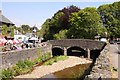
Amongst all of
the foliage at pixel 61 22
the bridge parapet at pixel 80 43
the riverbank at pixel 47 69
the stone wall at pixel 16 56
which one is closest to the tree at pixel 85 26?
the foliage at pixel 61 22

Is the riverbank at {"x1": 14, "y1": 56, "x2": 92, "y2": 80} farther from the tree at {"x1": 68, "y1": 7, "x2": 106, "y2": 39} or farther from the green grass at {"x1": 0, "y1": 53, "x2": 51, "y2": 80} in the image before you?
the tree at {"x1": 68, "y1": 7, "x2": 106, "y2": 39}

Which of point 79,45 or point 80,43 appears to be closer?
point 80,43

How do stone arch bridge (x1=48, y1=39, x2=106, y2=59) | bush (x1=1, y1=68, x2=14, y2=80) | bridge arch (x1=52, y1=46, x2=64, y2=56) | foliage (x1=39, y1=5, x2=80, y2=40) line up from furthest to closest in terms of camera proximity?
1. foliage (x1=39, y1=5, x2=80, y2=40)
2. bridge arch (x1=52, y1=46, x2=64, y2=56)
3. stone arch bridge (x1=48, y1=39, x2=106, y2=59)
4. bush (x1=1, y1=68, x2=14, y2=80)

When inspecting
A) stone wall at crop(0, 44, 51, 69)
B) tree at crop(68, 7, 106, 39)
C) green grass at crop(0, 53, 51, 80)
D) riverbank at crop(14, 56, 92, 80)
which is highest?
tree at crop(68, 7, 106, 39)

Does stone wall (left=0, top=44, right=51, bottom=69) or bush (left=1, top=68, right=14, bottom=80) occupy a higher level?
stone wall (left=0, top=44, right=51, bottom=69)

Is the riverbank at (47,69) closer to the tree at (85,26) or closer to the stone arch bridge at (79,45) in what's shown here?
the stone arch bridge at (79,45)

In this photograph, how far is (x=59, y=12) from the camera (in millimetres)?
76375

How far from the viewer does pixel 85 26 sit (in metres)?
60.1

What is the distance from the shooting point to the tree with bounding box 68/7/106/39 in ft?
197

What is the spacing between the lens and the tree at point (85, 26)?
197ft

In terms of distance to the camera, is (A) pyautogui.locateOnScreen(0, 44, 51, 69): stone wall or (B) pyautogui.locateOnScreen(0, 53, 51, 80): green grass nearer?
(B) pyautogui.locateOnScreen(0, 53, 51, 80): green grass

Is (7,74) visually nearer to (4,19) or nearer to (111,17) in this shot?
(4,19)

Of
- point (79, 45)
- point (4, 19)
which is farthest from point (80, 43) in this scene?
point (4, 19)

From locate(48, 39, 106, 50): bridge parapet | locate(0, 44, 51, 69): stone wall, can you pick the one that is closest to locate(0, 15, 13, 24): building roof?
locate(48, 39, 106, 50): bridge parapet
